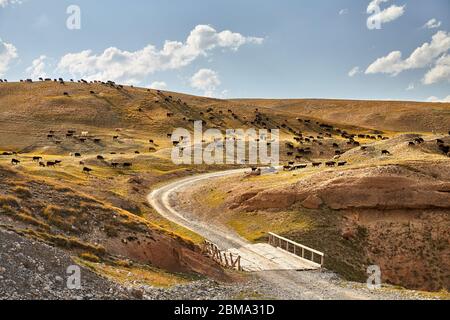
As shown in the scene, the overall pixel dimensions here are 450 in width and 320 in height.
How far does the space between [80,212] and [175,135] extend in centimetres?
10819

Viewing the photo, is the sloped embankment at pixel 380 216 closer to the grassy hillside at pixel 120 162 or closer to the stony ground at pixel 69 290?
the grassy hillside at pixel 120 162

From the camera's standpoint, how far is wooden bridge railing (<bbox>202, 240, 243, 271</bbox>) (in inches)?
1334

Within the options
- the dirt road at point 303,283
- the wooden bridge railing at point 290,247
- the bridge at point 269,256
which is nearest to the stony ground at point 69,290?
the dirt road at point 303,283

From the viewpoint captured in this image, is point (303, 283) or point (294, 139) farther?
point (294, 139)

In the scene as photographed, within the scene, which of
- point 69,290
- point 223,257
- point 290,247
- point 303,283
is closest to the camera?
point 69,290

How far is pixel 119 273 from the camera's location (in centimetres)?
2345

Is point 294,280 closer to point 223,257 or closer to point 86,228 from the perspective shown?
point 223,257

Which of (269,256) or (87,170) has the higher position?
(87,170)

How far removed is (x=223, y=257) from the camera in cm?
3856

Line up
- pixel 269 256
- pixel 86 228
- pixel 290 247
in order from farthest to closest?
pixel 290 247 → pixel 269 256 → pixel 86 228

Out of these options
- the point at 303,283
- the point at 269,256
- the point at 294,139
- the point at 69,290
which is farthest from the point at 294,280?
the point at 294,139

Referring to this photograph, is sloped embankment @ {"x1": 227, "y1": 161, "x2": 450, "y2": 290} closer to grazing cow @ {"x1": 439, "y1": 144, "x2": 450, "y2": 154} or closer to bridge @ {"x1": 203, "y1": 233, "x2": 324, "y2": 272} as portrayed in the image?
bridge @ {"x1": 203, "y1": 233, "x2": 324, "y2": 272}
